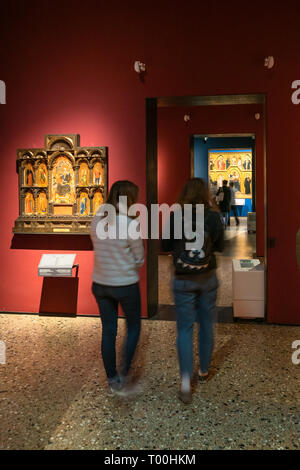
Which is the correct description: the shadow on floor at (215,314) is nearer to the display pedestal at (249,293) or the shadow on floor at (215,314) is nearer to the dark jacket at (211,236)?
the display pedestal at (249,293)

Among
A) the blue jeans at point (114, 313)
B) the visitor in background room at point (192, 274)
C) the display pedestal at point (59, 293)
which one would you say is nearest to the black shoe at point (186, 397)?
the visitor in background room at point (192, 274)

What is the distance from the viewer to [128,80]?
5.16 m

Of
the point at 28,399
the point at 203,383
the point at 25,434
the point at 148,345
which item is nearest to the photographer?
the point at 25,434

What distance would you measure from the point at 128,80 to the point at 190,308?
3.13m

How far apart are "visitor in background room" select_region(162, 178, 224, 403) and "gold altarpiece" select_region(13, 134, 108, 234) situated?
239 cm

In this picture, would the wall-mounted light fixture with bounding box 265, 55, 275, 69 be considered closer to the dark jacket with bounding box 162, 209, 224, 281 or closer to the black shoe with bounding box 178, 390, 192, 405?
the dark jacket with bounding box 162, 209, 224, 281

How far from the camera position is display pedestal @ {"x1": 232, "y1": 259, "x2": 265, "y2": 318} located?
502 cm

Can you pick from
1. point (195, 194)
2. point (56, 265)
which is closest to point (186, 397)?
point (195, 194)

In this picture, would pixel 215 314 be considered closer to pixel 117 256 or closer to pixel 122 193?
pixel 117 256

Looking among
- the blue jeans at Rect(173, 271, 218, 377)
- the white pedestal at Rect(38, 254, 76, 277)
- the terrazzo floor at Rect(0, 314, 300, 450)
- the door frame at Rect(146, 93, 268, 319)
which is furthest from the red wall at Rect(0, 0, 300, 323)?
the blue jeans at Rect(173, 271, 218, 377)
